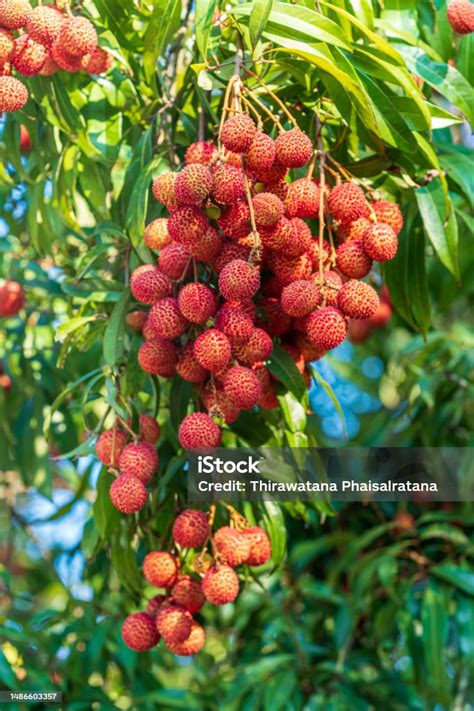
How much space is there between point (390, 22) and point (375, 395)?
1.77m

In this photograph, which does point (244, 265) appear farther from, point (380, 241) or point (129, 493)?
point (129, 493)

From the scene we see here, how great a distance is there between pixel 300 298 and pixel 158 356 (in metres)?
0.23

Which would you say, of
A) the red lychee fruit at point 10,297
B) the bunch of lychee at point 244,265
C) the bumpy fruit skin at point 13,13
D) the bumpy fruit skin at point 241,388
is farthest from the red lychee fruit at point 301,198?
the red lychee fruit at point 10,297

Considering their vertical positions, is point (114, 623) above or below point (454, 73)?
below

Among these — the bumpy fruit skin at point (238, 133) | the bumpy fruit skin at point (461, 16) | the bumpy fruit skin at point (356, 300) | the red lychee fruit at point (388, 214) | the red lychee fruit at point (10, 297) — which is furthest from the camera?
the red lychee fruit at point (10, 297)

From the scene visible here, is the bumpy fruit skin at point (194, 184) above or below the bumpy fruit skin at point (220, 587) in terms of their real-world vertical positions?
above

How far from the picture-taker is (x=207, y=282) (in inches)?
50.0

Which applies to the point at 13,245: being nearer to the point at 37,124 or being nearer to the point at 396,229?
the point at 37,124

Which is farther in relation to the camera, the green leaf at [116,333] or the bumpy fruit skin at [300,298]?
the green leaf at [116,333]

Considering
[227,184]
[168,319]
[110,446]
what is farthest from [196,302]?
[110,446]

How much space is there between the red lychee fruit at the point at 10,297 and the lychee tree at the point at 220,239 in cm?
30

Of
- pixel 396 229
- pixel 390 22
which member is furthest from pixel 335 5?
pixel 396 229

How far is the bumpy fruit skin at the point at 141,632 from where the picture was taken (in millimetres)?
1340

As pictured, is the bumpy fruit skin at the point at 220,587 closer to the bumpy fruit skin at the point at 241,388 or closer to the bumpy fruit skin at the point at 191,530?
the bumpy fruit skin at the point at 191,530
